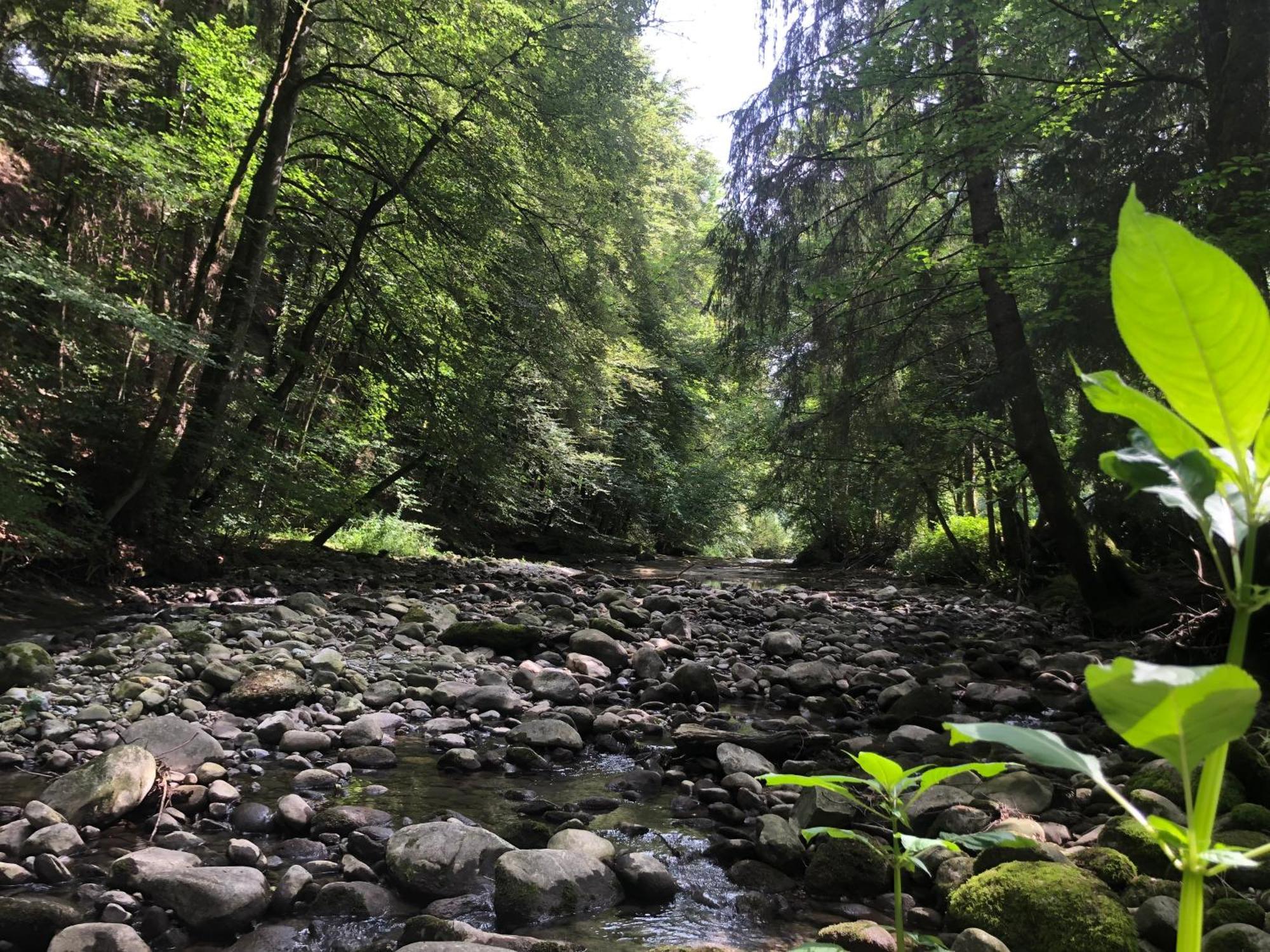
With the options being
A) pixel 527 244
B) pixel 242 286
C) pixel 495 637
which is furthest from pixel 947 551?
pixel 242 286

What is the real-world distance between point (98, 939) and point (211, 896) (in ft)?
1.02

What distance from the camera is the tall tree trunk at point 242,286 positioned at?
7.41m

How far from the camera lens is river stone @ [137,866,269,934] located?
2404 millimetres

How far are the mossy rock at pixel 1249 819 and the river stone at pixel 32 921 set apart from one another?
12.8 ft

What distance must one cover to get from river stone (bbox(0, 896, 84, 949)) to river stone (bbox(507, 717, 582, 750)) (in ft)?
7.69

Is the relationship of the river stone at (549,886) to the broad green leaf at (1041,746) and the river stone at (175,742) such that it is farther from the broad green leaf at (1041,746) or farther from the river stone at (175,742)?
the broad green leaf at (1041,746)

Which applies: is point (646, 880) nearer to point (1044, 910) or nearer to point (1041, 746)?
point (1044, 910)

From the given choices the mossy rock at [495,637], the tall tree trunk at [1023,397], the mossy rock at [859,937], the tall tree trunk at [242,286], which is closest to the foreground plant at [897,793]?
the mossy rock at [859,937]

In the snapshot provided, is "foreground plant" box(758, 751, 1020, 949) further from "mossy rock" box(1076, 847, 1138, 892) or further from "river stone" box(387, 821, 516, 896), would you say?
"river stone" box(387, 821, 516, 896)

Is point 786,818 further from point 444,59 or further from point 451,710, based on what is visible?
point 444,59

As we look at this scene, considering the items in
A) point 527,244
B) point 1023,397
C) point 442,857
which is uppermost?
point 527,244

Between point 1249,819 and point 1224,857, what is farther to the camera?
point 1249,819

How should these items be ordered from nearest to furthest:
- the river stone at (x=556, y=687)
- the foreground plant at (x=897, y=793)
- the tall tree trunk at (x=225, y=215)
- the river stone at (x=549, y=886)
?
the foreground plant at (x=897, y=793) → the river stone at (x=549, y=886) → the river stone at (x=556, y=687) → the tall tree trunk at (x=225, y=215)

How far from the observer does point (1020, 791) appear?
3416mm
